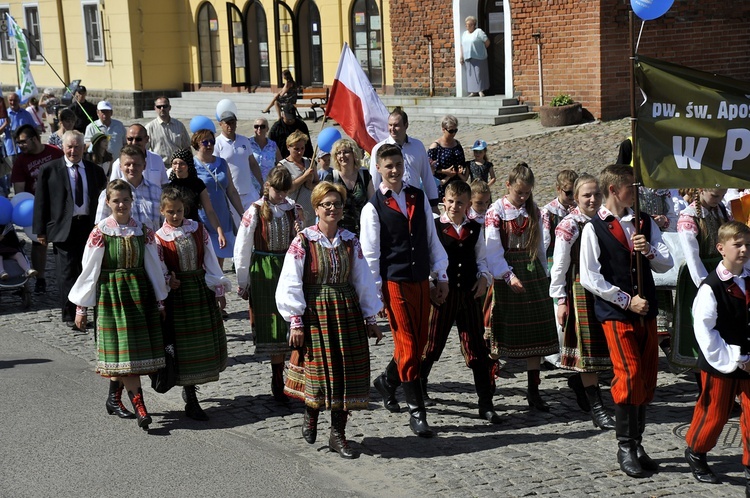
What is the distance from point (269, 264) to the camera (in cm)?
790

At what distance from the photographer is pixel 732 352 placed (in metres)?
6.04

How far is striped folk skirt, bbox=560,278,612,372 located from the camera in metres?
7.29

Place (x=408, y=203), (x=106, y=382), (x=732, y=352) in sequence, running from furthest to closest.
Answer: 1. (x=106, y=382)
2. (x=408, y=203)
3. (x=732, y=352)

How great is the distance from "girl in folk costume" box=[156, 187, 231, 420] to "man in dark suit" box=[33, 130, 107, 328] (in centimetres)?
278

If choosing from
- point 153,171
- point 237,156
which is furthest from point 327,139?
point 153,171

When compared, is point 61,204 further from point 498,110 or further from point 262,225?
point 498,110

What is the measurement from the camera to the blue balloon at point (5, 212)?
11562 millimetres

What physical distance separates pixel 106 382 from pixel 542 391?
3304mm

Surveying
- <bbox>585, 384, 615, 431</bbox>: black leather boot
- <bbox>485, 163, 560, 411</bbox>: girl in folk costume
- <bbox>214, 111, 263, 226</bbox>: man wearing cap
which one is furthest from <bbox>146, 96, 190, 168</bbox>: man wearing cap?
<bbox>585, 384, 615, 431</bbox>: black leather boot

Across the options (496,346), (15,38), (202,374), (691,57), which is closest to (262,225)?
(202,374)

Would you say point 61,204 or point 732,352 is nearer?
point 732,352

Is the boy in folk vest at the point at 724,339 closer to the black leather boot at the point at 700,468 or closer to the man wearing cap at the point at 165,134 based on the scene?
the black leather boot at the point at 700,468

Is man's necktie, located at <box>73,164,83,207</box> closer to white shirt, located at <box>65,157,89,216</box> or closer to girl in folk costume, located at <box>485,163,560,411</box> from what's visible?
white shirt, located at <box>65,157,89,216</box>

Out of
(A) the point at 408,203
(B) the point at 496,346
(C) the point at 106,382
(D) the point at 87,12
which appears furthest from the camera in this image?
(D) the point at 87,12
